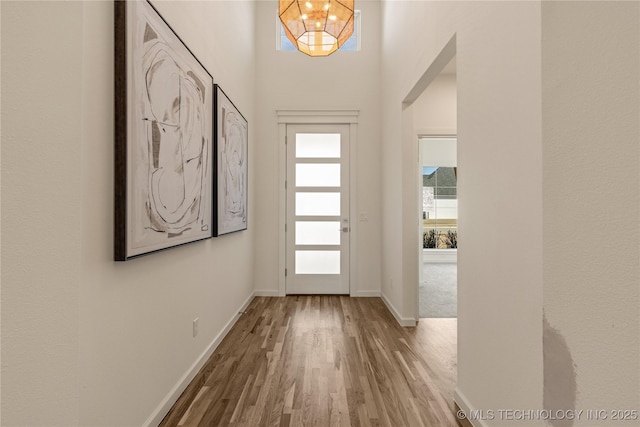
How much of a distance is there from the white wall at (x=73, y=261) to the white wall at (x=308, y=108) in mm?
2147

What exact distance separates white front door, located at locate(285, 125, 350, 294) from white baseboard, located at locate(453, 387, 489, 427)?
8.26ft

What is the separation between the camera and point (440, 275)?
5863 mm

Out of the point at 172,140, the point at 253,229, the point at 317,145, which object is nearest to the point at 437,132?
the point at 317,145

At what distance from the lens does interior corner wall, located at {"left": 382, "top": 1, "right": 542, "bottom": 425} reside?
47.8 inches

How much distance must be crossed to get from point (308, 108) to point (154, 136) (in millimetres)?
3057

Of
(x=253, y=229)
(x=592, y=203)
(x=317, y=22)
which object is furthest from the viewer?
(x=253, y=229)

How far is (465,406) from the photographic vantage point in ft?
5.76

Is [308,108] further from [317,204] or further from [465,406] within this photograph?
[465,406]

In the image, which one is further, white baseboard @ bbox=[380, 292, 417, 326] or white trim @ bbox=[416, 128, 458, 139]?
white trim @ bbox=[416, 128, 458, 139]

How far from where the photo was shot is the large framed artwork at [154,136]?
1.31 metres

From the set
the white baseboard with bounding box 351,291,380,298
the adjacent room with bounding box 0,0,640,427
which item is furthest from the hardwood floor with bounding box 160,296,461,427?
the white baseboard with bounding box 351,291,380,298

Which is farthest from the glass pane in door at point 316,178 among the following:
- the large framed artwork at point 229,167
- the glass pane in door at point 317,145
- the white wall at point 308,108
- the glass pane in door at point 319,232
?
the large framed artwork at point 229,167

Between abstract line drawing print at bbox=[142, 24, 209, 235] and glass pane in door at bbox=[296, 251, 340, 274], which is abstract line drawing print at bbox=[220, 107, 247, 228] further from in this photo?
glass pane in door at bbox=[296, 251, 340, 274]

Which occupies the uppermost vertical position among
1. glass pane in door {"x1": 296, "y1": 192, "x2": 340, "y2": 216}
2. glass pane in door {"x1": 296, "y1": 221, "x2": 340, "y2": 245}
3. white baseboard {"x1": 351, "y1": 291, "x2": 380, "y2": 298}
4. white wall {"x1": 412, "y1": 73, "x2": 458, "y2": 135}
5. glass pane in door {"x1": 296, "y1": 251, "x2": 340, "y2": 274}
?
white wall {"x1": 412, "y1": 73, "x2": 458, "y2": 135}
